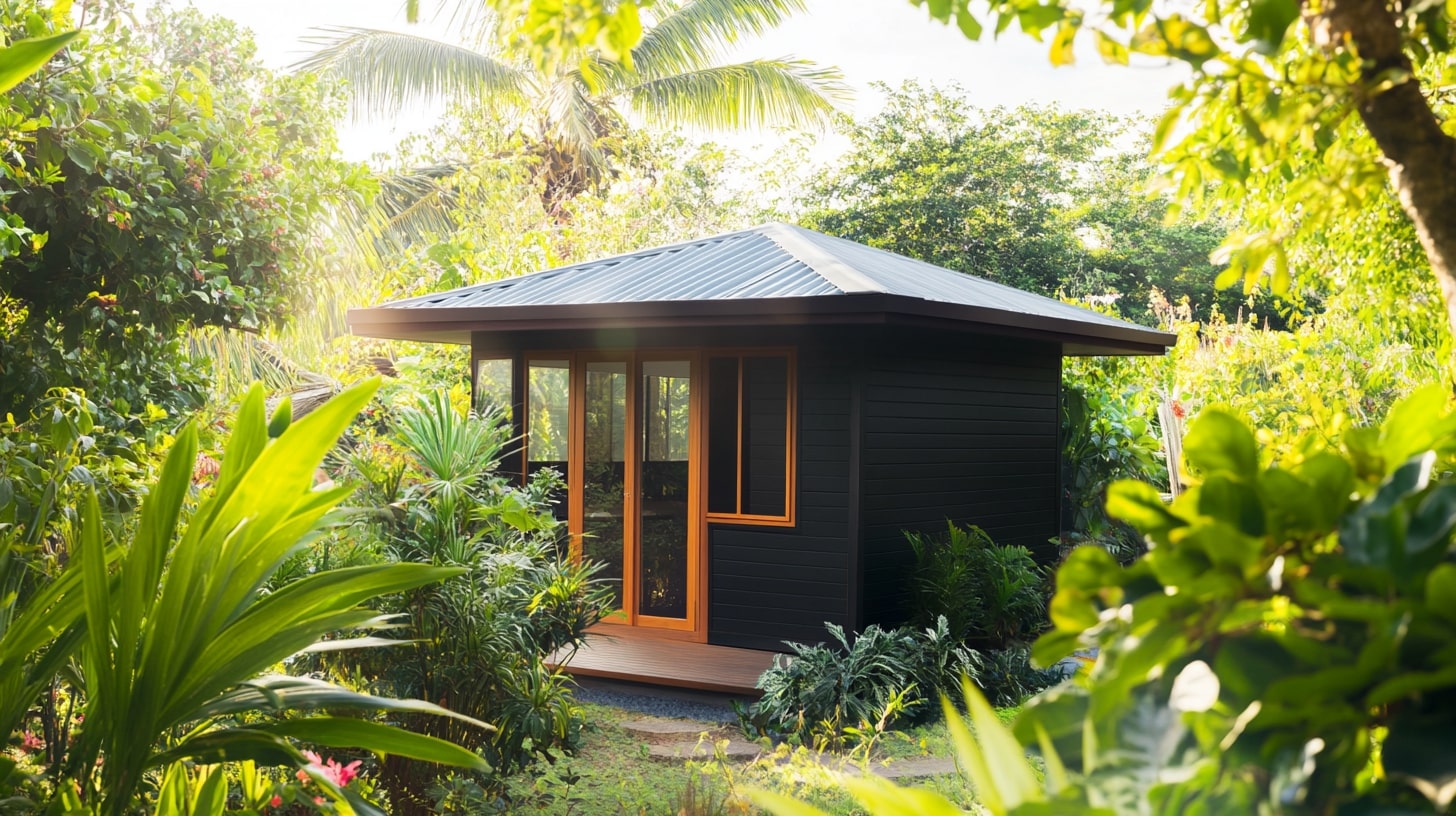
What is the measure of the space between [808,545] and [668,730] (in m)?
1.74

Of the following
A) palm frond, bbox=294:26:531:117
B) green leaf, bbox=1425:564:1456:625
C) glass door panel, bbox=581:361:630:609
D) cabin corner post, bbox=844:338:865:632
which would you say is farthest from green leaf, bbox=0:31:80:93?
palm frond, bbox=294:26:531:117

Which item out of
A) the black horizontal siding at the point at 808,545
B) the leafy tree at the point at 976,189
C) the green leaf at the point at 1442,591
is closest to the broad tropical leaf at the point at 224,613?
the green leaf at the point at 1442,591

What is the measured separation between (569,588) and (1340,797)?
15.0ft

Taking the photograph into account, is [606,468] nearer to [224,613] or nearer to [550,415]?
[550,415]

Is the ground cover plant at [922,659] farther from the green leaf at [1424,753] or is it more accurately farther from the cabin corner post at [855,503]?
the green leaf at [1424,753]

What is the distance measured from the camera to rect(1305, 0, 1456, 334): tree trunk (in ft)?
4.61

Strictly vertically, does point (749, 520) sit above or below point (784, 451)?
below

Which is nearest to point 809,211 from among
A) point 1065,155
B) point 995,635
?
point 1065,155

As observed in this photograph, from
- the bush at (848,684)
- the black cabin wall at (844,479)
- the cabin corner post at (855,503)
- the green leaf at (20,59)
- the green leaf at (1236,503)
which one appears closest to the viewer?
the green leaf at (1236,503)

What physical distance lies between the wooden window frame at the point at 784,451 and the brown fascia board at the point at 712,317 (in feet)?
1.98

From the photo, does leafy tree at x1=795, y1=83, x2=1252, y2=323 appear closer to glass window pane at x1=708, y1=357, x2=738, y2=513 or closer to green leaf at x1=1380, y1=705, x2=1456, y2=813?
glass window pane at x1=708, y1=357, x2=738, y2=513

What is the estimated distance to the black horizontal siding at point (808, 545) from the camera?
302 inches

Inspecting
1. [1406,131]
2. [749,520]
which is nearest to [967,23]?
[1406,131]

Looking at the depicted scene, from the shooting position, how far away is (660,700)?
284 inches
